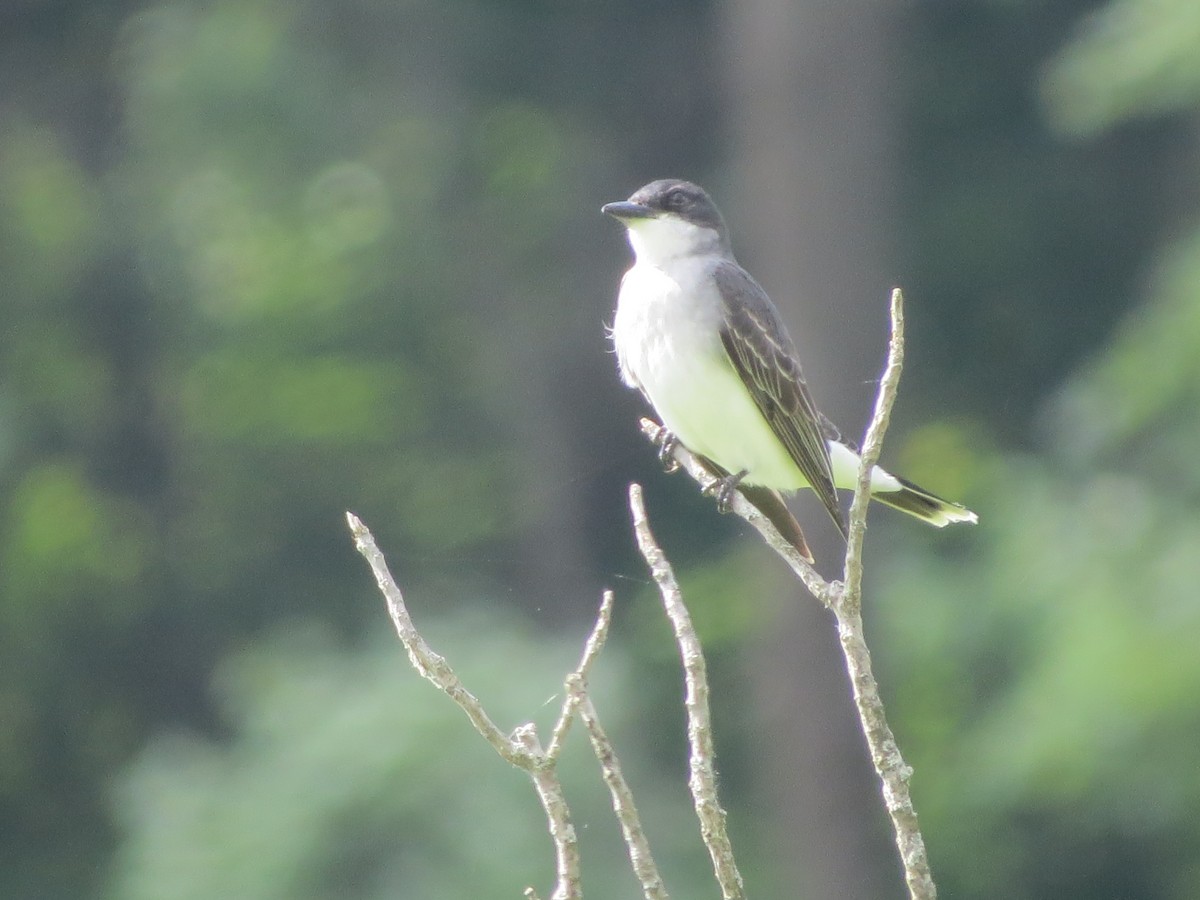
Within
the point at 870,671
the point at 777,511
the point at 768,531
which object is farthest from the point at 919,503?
the point at 870,671

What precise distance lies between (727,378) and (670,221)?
0.60 metres

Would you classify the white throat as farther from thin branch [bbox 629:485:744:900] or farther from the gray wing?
thin branch [bbox 629:485:744:900]

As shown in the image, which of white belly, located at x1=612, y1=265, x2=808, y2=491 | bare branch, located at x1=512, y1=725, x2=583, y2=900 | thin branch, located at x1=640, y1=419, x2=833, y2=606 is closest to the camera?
bare branch, located at x1=512, y1=725, x2=583, y2=900

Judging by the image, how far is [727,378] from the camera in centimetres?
576

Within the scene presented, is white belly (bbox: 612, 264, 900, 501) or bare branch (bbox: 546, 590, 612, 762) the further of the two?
white belly (bbox: 612, 264, 900, 501)

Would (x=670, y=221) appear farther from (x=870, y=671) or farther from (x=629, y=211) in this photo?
(x=870, y=671)

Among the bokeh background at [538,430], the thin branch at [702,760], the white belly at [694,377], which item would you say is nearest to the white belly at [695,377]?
the white belly at [694,377]

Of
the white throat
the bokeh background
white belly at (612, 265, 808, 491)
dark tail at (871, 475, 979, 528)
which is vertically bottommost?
dark tail at (871, 475, 979, 528)

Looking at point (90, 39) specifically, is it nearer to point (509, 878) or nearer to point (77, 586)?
point (77, 586)

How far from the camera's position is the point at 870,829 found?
48.6ft

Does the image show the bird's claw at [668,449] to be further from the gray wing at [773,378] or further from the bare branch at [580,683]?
the bare branch at [580,683]

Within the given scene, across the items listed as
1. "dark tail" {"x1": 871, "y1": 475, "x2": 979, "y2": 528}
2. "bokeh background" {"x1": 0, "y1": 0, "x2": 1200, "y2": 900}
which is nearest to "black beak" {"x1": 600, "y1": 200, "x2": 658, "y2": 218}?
"dark tail" {"x1": 871, "y1": 475, "x2": 979, "y2": 528}

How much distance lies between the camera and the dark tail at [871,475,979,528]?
5688 mm

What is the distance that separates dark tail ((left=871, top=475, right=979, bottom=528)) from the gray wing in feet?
0.54
